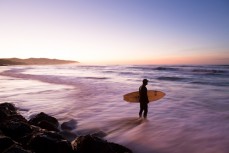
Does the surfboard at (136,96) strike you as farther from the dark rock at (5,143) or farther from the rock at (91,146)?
the dark rock at (5,143)

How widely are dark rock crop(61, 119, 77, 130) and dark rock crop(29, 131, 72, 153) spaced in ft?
12.5

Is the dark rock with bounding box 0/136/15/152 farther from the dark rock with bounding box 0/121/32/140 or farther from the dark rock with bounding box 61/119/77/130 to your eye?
the dark rock with bounding box 61/119/77/130

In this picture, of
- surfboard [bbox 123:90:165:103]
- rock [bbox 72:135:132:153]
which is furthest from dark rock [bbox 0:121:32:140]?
surfboard [bbox 123:90:165:103]

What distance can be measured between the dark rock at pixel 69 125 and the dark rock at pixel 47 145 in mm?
3810

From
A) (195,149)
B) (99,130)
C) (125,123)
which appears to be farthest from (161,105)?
(195,149)

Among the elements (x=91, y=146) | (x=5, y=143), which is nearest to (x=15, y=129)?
(x=5, y=143)

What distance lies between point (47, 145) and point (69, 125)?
4363 mm

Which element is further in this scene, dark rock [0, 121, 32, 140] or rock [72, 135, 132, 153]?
dark rock [0, 121, 32, 140]

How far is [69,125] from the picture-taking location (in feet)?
32.3

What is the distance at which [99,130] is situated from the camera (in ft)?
30.5

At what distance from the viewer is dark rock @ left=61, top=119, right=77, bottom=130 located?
9.48 meters

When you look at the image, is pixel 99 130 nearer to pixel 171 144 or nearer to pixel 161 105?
pixel 171 144

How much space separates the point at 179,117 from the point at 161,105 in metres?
2.99

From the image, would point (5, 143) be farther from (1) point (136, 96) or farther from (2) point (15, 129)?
(1) point (136, 96)
